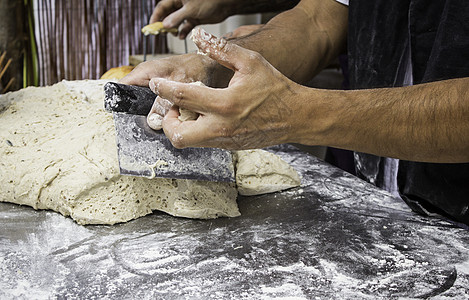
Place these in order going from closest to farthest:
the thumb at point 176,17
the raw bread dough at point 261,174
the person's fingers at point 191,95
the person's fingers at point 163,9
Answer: the person's fingers at point 191,95 → the raw bread dough at point 261,174 → the thumb at point 176,17 → the person's fingers at point 163,9

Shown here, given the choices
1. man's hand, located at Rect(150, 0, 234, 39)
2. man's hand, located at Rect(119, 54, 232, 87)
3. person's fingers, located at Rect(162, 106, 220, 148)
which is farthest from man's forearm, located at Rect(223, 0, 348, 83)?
person's fingers, located at Rect(162, 106, 220, 148)

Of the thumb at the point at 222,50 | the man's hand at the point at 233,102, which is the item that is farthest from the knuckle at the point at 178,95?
the thumb at the point at 222,50

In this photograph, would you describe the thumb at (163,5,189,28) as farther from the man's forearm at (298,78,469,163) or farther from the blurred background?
the blurred background

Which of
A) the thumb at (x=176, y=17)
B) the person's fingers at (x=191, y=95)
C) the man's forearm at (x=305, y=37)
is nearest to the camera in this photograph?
the person's fingers at (x=191, y=95)

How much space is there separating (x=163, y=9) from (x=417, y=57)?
4.99ft

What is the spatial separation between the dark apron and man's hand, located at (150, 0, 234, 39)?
2.83 feet

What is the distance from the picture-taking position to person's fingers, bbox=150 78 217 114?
1122 millimetres

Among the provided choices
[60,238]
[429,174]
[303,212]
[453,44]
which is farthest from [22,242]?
[453,44]

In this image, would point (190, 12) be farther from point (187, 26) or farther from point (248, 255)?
point (248, 255)

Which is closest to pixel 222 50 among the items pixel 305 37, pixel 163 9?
pixel 305 37

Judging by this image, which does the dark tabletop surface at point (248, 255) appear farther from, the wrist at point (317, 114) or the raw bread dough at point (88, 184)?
the wrist at point (317, 114)

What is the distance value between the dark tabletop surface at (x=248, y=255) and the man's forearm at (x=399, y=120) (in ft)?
1.08

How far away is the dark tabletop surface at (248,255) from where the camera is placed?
1201mm

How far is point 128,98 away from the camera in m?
1.40
